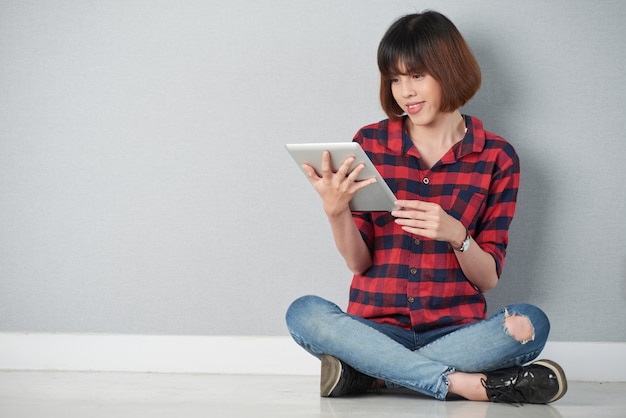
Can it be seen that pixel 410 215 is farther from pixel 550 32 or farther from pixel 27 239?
pixel 27 239

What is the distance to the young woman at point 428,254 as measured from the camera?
1.69 meters

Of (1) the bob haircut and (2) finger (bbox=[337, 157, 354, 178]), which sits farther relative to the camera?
(1) the bob haircut

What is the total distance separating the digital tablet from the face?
0.30 m

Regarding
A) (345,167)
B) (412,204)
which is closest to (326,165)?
(345,167)

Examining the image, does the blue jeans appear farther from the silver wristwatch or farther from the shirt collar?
the shirt collar

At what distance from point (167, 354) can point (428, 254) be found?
34.4 inches

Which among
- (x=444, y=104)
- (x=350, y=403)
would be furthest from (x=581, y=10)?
(x=350, y=403)

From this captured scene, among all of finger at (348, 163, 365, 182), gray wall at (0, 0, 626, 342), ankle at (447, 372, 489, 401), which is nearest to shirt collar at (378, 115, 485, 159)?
gray wall at (0, 0, 626, 342)

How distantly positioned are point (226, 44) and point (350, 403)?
3.83ft

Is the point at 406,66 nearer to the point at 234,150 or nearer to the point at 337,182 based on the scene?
the point at 337,182

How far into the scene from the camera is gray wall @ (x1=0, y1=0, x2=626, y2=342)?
2225 mm

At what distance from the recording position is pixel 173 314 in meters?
2.29

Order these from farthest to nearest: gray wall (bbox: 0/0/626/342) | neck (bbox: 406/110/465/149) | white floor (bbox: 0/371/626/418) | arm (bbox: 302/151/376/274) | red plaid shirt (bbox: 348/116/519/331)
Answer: gray wall (bbox: 0/0/626/342) < neck (bbox: 406/110/465/149) < red plaid shirt (bbox: 348/116/519/331) < arm (bbox: 302/151/376/274) < white floor (bbox: 0/371/626/418)

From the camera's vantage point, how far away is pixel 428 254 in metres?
1.89
